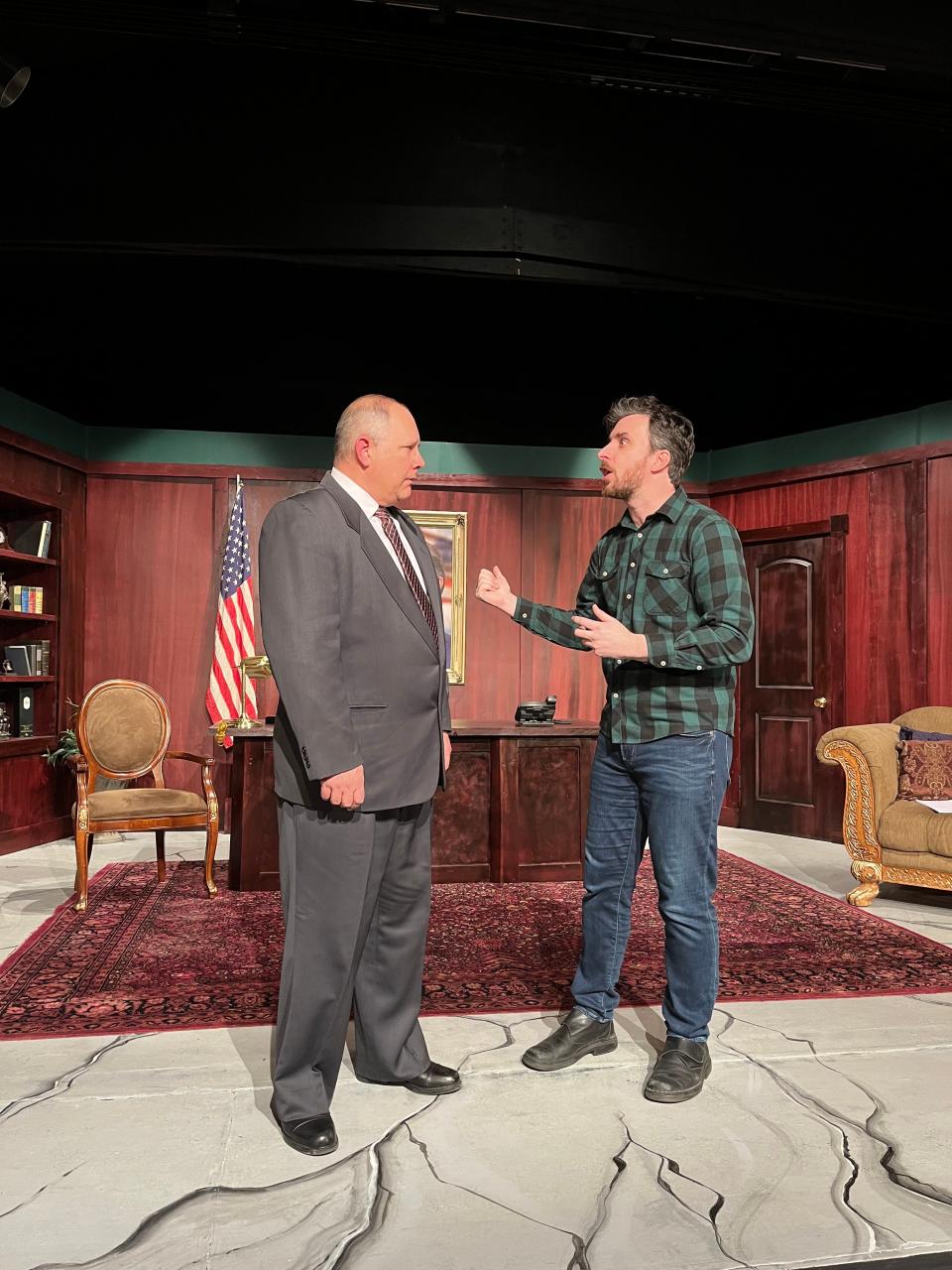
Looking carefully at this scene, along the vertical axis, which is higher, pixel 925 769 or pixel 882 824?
pixel 925 769

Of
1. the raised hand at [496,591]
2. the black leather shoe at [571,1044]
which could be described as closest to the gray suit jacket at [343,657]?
the raised hand at [496,591]

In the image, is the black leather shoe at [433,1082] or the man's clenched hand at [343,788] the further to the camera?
the black leather shoe at [433,1082]

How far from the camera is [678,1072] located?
2.48 m

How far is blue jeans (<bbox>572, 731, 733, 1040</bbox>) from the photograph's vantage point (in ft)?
8.04

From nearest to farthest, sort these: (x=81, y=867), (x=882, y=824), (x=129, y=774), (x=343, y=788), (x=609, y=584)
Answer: (x=343, y=788)
(x=609, y=584)
(x=81, y=867)
(x=882, y=824)
(x=129, y=774)

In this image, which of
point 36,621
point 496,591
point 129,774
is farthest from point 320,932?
point 36,621

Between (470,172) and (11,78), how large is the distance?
2123 millimetres

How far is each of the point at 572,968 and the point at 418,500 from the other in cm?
449

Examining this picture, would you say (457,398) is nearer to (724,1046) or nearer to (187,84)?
(187,84)

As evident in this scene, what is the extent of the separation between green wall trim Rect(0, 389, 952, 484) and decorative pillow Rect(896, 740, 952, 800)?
7.80 feet

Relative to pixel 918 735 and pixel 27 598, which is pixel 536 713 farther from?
pixel 27 598

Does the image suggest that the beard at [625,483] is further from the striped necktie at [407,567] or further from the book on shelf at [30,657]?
the book on shelf at [30,657]

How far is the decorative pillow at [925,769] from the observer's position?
15.8 feet

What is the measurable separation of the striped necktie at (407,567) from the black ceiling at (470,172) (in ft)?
8.07
